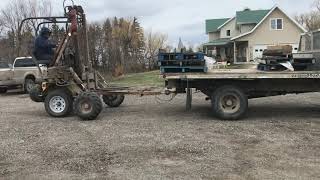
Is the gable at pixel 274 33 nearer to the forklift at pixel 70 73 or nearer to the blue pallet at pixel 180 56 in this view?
the forklift at pixel 70 73

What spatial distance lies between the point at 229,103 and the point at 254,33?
3935 centimetres

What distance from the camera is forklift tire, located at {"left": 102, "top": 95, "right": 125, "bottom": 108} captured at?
1578 centimetres

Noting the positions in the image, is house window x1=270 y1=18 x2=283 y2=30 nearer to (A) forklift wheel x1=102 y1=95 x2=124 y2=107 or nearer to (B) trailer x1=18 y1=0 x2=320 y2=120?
(A) forklift wheel x1=102 y1=95 x2=124 y2=107

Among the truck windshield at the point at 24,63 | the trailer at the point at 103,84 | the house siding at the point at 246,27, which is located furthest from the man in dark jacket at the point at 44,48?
the house siding at the point at 246,27

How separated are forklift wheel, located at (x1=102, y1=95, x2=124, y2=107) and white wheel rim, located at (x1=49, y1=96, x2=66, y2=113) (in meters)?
2.08

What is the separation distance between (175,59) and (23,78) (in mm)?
13604

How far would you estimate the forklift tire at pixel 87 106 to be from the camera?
12930 mm

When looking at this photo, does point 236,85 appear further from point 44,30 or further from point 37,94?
point 37,94

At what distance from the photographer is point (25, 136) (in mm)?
11078

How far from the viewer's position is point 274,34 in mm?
51438

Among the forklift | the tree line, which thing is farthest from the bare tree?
the forklift

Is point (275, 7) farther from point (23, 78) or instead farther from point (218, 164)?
point (218, 164)

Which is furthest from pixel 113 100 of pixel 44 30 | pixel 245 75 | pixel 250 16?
pixel 250 16

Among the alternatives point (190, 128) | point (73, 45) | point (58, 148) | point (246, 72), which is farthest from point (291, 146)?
point (73, 45)
